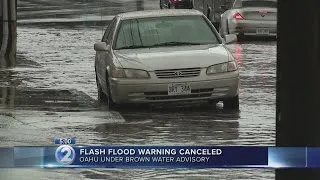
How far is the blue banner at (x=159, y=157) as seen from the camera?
4.30 metres

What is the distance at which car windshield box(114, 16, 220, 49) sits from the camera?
12.5 metres

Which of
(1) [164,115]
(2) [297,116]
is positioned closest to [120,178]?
(2) [297,116]

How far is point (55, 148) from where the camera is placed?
468cm

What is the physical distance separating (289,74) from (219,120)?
7.09 m

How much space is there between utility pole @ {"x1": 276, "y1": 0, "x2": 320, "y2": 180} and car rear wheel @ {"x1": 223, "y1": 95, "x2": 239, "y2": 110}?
7.83 m

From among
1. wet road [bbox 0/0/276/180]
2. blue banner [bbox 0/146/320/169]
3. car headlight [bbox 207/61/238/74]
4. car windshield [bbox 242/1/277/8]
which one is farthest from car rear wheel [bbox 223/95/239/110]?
car windshield [bbox 242/1/277/8]

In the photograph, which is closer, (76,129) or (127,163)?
(127,163)

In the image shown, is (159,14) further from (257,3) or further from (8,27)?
(257,3)

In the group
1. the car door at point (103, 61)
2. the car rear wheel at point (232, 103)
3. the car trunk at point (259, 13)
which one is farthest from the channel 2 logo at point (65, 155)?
the car trunk at point (259, 13)

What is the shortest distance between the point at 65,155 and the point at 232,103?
7505 millimetres

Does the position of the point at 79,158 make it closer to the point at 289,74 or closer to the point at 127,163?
the point at 127,163

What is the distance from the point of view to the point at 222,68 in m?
11.6

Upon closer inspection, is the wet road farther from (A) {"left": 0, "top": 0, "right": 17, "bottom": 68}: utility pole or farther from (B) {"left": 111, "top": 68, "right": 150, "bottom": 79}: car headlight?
(A) {"left": 0, "top": 0, "right": 17, "bottom": 68}: utility pole

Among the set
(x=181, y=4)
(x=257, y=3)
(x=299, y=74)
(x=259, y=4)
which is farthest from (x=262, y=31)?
(x=299, y=74)
